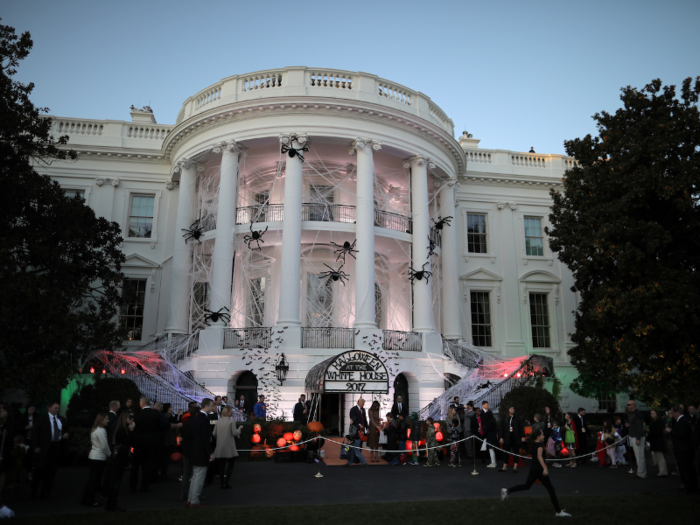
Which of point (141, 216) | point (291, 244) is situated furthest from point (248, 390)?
point (141, 216)

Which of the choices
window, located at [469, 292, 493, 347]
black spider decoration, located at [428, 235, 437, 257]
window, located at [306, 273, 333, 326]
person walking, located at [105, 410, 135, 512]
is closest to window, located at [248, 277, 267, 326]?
window, located at [306, 273, 333, 326]

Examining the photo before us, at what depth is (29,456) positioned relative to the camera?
975cm

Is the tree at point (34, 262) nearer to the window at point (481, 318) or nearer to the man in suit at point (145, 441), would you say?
the man in suit at point (145, 441)

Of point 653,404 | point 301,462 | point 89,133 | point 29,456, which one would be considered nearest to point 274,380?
point 301,462

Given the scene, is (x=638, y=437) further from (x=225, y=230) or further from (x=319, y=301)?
(x=225, y=230)

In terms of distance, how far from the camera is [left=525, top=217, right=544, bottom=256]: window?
28625mm

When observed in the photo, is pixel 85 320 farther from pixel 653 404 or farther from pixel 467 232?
pixel 467 232

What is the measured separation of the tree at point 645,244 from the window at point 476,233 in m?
8.86

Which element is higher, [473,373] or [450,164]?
[450,164]

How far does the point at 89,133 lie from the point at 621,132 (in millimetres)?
21785

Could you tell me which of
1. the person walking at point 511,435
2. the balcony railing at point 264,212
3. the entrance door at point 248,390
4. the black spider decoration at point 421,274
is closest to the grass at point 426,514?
the person walking at point 511,435

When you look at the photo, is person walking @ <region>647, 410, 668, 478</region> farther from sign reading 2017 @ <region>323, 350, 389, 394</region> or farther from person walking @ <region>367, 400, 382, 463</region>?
sign reading 2017 @ <region>323, 350, 389, 394</region>

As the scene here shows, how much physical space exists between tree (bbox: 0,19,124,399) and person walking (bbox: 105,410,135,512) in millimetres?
5196

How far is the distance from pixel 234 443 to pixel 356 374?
6.99 metres
